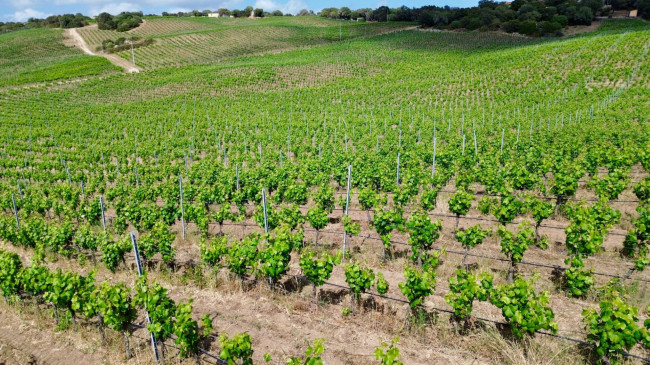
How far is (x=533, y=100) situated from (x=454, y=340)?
37.4 metres

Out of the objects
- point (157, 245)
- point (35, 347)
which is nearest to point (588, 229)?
point (157, 245)

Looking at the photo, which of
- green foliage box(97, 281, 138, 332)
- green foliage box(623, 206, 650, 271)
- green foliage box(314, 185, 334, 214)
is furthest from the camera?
green foliage box(314, 185, 334, 214)

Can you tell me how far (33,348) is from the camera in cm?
794

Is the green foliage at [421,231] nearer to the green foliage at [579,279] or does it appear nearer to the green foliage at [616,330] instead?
the green foliage at [579,279]

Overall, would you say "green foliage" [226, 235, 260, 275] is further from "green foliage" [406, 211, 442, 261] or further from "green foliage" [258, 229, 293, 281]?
"green foliage" [406, 211, 442, 261]

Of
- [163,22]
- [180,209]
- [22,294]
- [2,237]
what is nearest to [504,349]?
[180,209]

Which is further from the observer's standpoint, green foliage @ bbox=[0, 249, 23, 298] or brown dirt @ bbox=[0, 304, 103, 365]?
green foliage @ bbox=[0, 249, 23, 298]

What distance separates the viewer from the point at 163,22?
4377 inches

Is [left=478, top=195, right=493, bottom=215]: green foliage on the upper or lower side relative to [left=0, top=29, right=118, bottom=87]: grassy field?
lower

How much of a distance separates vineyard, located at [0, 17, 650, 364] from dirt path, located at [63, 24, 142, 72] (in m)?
32.2

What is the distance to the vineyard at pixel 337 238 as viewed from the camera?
724cm

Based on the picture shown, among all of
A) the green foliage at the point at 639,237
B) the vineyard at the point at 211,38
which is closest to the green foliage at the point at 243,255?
the green foliage at the point at 639,237

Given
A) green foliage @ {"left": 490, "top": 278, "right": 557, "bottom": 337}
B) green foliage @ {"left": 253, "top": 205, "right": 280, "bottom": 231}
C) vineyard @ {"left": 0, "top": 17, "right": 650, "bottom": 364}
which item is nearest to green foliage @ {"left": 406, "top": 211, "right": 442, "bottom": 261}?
vineyard @ {"left": 0, "top": 17, "right": 650, "bottom": 364}

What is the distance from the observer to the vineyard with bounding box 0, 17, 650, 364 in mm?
7238
